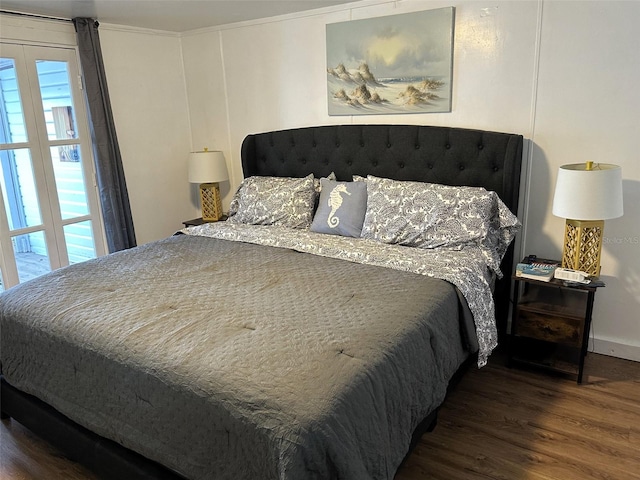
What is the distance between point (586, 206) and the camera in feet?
7.57

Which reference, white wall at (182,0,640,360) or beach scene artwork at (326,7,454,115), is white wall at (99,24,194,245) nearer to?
white wall at (182,0,640,360)

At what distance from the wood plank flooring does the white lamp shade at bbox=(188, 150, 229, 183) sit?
82.7 inches

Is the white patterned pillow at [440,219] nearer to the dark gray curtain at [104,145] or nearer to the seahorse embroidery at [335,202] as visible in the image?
the seahorse embroidery at [335,202]

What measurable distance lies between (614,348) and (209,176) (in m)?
3.01

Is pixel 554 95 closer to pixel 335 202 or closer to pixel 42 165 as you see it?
pixel 335 202

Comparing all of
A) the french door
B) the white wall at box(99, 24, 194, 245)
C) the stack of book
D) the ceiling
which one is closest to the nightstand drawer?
the stack of book

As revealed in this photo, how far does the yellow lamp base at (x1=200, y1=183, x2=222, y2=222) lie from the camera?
3885 mm

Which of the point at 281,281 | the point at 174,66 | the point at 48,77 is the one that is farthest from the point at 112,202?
the point at 281,281

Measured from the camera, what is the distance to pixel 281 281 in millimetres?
2240

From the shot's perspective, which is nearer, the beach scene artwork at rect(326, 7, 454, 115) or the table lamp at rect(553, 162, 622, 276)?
the table lamp at rect(553, 162, 622, 276)

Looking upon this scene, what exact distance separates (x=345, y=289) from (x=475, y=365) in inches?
42.8

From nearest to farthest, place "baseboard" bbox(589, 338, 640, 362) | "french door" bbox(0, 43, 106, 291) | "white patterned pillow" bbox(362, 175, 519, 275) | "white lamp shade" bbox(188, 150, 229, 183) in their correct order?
A: "white patterned pillow" bbox(362, 175, 519, 275) < "baseboard" bbox(589, 338, 640, 362) < "french door" bbox(0, 43, 106, 291) < "white lamp shade" bbox(188, 150, 229, 183)

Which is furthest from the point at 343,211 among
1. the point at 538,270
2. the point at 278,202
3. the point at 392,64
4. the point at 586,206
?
the point at 586,206

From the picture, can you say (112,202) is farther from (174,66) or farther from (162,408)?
(162,408)
